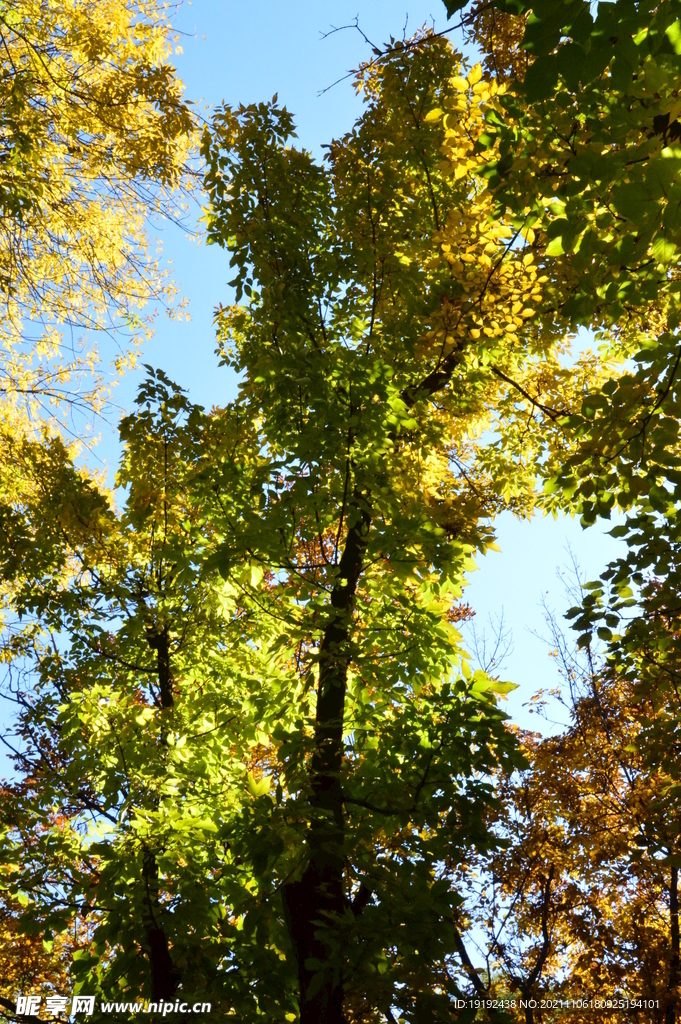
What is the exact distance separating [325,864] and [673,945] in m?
6.24

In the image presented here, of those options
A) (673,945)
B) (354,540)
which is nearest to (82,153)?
(354,540)

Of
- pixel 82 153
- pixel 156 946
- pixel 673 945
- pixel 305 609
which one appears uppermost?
pixel 82 153

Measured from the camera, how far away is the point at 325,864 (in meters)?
4.10

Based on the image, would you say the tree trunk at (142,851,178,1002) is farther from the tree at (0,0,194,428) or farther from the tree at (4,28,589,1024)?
the tree at (0,0,194,428)

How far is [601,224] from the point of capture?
10.5ft

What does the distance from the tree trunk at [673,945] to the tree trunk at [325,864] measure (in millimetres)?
4633

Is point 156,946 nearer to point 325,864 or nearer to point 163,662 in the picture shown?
point 325,864

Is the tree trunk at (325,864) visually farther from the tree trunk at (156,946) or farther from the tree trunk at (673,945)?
the tree trunk at (673,945)

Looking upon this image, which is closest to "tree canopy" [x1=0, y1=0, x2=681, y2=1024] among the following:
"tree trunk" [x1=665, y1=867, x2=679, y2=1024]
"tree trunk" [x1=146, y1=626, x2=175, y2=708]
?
"tree trunk" [x1=146, y1=626, x2=175, y2=708]

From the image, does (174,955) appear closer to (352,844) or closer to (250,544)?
(352,844)

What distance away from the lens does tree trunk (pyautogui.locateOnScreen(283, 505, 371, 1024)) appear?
3.72 meters

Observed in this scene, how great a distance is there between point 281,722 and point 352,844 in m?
1.31

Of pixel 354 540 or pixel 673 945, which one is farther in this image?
pixel 673 945

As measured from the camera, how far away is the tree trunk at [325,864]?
3717 millimetres
